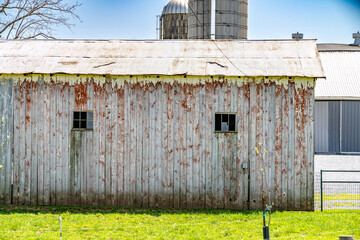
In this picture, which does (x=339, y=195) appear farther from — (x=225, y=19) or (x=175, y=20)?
(x=175, y=20)

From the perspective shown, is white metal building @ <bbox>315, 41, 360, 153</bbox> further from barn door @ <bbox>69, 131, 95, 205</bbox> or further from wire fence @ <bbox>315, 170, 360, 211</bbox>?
barn door @ <bbox>69, 131, 95, 205</bbox>

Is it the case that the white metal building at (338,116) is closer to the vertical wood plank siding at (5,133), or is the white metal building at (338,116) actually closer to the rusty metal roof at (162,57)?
the rusty metal roof at (162,57)

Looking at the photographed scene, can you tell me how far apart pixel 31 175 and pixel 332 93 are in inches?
713

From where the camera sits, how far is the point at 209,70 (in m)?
13.8

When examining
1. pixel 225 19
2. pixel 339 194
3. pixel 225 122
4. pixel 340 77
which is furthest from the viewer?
pixel 340 77

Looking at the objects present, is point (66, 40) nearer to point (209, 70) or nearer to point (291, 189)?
point (209, 70)

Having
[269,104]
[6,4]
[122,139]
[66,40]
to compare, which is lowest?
[122,139]

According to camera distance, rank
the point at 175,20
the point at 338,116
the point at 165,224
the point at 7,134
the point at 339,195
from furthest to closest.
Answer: the point at 175,20 < the point at 338,116 < the point at 339,195 < the point at 7,134 < the point at 165,224

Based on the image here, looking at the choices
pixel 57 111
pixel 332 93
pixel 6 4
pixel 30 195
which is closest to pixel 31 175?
pixel 30 195

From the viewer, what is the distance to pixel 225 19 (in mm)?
27391

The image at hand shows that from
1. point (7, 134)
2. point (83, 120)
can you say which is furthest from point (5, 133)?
point (83, 120)

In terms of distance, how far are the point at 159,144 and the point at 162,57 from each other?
8.27 ft

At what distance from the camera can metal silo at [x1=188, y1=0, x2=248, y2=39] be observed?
27.3 metres

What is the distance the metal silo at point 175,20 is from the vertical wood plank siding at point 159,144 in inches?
1186
